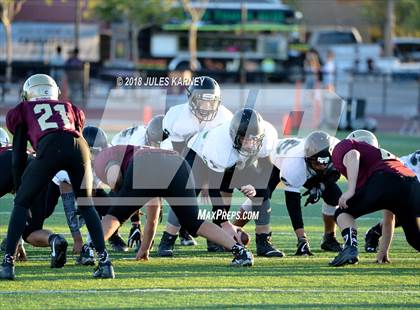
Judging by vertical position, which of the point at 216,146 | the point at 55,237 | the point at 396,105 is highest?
the point at 216,146

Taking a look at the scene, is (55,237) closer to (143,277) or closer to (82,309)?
(143,277)

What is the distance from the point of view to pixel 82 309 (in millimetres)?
6938

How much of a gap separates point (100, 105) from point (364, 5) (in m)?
31.0

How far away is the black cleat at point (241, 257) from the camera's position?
334 inches

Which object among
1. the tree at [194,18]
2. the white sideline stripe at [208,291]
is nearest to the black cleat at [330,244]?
the white sideline stripe at [208,291]

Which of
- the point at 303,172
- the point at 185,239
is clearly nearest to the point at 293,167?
the point at 303,172

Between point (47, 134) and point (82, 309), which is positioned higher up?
point (47, 134)

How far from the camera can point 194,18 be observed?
125ft

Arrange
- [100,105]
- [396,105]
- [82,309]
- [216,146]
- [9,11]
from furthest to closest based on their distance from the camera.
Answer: [9,11] → [396,105] → [100,105] → [216,146] → [82,309]

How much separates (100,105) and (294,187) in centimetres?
1843

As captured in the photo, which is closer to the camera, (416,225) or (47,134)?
(47,134)

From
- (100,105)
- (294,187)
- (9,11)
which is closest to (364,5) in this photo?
(9,11)

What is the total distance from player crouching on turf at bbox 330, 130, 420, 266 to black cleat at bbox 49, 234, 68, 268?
7.12ft

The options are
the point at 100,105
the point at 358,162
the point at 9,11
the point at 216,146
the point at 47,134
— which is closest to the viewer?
the point at 47,134
